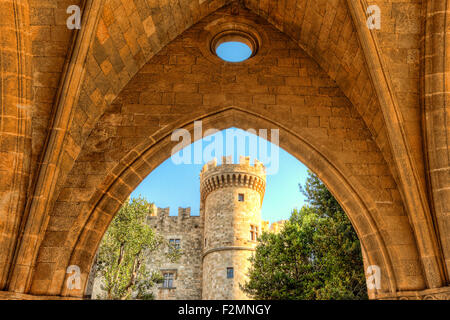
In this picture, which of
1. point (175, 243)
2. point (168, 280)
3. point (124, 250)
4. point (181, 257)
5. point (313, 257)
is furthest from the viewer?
point (175, 243)

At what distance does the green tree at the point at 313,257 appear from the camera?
925 centimetres

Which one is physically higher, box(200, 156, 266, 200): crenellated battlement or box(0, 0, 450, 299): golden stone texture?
box(200, 156, 266, 200): crenellated battlement

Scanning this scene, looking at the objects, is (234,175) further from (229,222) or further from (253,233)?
(253,233)

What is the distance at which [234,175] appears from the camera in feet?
67.8

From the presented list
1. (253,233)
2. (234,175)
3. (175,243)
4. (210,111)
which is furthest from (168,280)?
(210,111)

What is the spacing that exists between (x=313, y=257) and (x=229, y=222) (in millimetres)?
7344

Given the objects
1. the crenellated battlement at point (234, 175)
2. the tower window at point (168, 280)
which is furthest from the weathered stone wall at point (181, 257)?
the crenellated battlement at point (234, 175)

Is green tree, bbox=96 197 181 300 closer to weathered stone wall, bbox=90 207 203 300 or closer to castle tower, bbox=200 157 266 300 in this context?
castle tower, bbox=200 157 266 300

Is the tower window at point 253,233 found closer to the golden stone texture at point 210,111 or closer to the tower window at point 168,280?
the tower window at point 168,280

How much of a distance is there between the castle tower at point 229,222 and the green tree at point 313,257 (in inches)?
156

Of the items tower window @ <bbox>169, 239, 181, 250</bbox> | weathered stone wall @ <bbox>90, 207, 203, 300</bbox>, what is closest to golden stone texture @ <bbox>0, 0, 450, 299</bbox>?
weathered stone wall @ <bbox>90, 207, 203, 300</bbox>

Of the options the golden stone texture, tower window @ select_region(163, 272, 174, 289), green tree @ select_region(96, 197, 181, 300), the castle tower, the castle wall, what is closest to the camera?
the golden stone texture

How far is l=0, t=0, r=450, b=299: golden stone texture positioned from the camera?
4.07 meters
